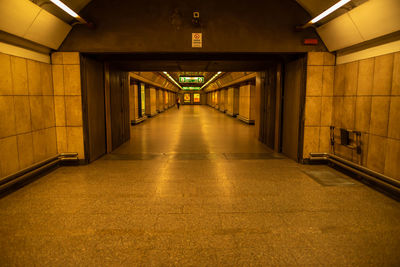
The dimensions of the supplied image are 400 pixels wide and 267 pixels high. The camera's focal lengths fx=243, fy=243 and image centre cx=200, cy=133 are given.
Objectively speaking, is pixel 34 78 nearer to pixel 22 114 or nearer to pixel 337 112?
pixel 22 114

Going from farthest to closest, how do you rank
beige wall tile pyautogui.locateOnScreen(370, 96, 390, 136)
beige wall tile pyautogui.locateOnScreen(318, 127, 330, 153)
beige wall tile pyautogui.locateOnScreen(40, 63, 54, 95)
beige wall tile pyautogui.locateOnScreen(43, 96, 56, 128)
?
beige wall tile pyautogui.locateOnScreen(318, 127, 330, 153)
beige wall tile pyautogui.locateOnScreen(43, 96, 56, 128)
beige wall tile pyautogui.locateOnScreen(40, 63, 54, 95)
beige wall tile pyautogui.locateOnScreen(370, 96, 390, 136)

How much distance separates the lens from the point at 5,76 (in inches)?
165

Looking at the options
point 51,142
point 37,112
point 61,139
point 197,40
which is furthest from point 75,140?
point 197,40

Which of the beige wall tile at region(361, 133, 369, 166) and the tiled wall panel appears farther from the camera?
the beige wall tile at region(361, 133, 369, 166)

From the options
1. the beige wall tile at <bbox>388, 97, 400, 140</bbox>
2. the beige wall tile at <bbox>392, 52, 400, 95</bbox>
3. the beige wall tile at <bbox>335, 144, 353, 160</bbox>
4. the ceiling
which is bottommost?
the beige wall tile at <bbox>335, 144, 353, 160</bbox>

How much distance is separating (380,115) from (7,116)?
6606 millimetres

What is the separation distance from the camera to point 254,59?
6.68m

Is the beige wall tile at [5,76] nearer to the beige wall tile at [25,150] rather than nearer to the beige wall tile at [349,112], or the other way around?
the beige wall tile at [25,150]

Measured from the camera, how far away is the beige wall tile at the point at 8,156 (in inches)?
163

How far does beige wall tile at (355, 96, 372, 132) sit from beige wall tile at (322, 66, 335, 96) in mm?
913

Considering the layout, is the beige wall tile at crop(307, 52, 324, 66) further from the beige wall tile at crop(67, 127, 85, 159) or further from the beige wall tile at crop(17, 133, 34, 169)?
the beige wall tile at crop(17, 133, 34, 169)

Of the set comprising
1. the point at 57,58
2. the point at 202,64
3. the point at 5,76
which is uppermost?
the point at 202,64

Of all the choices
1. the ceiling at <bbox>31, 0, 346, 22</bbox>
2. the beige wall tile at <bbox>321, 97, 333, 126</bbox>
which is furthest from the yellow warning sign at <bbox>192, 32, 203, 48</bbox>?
the beige wall tile at <bbox>321, 97, 333, 126</bbox>

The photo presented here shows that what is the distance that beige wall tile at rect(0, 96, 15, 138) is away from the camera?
412cm
